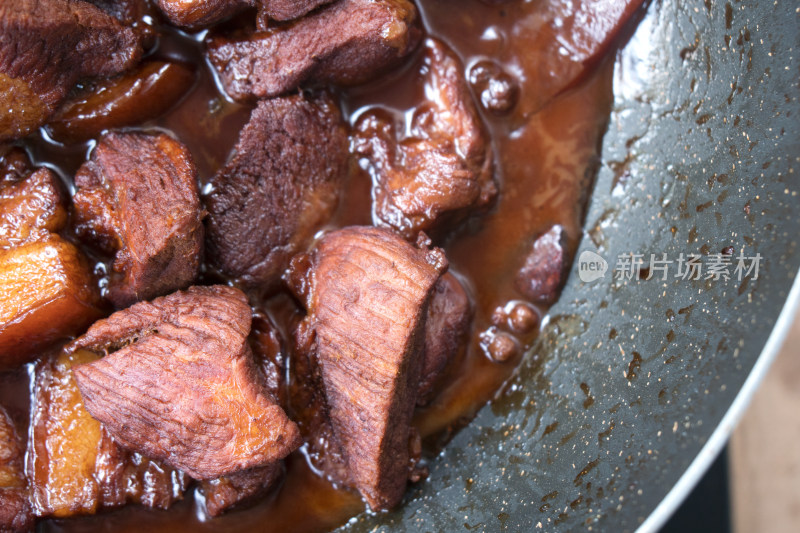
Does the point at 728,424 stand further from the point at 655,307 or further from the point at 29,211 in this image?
the point at 29,211

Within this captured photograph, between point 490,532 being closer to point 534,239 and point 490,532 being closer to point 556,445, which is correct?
point 556,445

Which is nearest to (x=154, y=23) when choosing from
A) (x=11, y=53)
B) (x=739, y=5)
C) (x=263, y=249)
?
(x=11, y=53)

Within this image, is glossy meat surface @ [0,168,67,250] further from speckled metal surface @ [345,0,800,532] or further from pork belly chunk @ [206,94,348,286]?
speckled metal surface @ [345,0,800,532]

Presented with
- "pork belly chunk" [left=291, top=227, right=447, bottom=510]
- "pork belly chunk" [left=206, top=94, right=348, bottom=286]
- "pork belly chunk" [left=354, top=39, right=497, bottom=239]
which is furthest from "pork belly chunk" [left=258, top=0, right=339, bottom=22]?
"pork belly chunk" [left=291, top=227, right=447, bottom=510]

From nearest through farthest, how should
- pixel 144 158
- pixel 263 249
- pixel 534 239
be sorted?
pixel 144 158 < pixel 263 249 < pixel 534 239

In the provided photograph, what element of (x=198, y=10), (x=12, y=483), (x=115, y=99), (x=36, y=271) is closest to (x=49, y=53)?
(x=115, y=99)

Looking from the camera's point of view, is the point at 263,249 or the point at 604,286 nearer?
the point at 263,249
